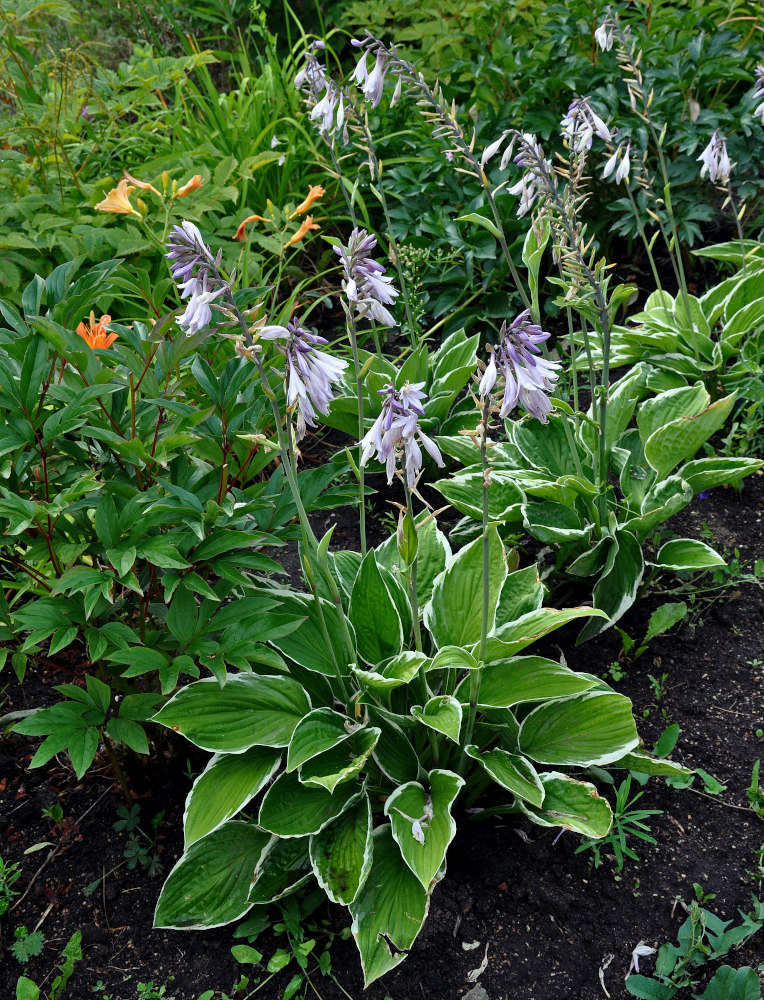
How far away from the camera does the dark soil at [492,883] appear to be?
5.98 feet

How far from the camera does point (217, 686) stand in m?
1.93

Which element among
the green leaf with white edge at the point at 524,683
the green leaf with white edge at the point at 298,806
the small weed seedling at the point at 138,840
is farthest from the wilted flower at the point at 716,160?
the small weed seedling at the point at 138,840

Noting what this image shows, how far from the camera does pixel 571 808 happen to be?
6.14 feet

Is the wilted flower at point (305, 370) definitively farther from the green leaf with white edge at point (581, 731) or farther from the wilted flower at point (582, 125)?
the wilted flower at point (582, 125)

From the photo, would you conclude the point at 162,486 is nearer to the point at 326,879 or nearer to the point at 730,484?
the point at 326,879

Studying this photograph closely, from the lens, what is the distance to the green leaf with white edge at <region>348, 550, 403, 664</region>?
2.07m

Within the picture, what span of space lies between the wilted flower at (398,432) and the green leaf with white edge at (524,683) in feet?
2.25

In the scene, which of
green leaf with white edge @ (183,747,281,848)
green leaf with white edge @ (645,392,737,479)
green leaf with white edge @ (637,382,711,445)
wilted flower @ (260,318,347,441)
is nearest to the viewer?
wilted flower @ (260,318,347,441)

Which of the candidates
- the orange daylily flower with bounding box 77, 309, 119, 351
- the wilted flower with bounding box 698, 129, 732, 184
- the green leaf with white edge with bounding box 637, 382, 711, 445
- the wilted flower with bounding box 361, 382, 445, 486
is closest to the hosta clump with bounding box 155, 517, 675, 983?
the wilted flower with bounding box 361, 382, 445, 486

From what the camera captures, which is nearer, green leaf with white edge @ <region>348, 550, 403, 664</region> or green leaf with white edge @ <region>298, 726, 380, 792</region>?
green leaf with white edge @ <region>298, 726, 380, 792</region>

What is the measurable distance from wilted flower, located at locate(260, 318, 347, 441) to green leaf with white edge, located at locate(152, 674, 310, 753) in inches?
30.6

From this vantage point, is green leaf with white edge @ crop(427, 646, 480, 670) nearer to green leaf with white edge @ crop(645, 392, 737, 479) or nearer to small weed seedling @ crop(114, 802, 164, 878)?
small weed seedling @ crop(114, 802, 164, 878)

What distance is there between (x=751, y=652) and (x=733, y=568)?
28cm

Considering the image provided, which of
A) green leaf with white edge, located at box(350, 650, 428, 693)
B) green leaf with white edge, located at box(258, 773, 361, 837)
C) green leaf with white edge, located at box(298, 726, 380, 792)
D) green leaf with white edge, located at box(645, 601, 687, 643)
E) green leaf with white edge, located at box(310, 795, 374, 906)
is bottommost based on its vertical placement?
green leaf with white edge, located at box(645, 601, 687, 643)
